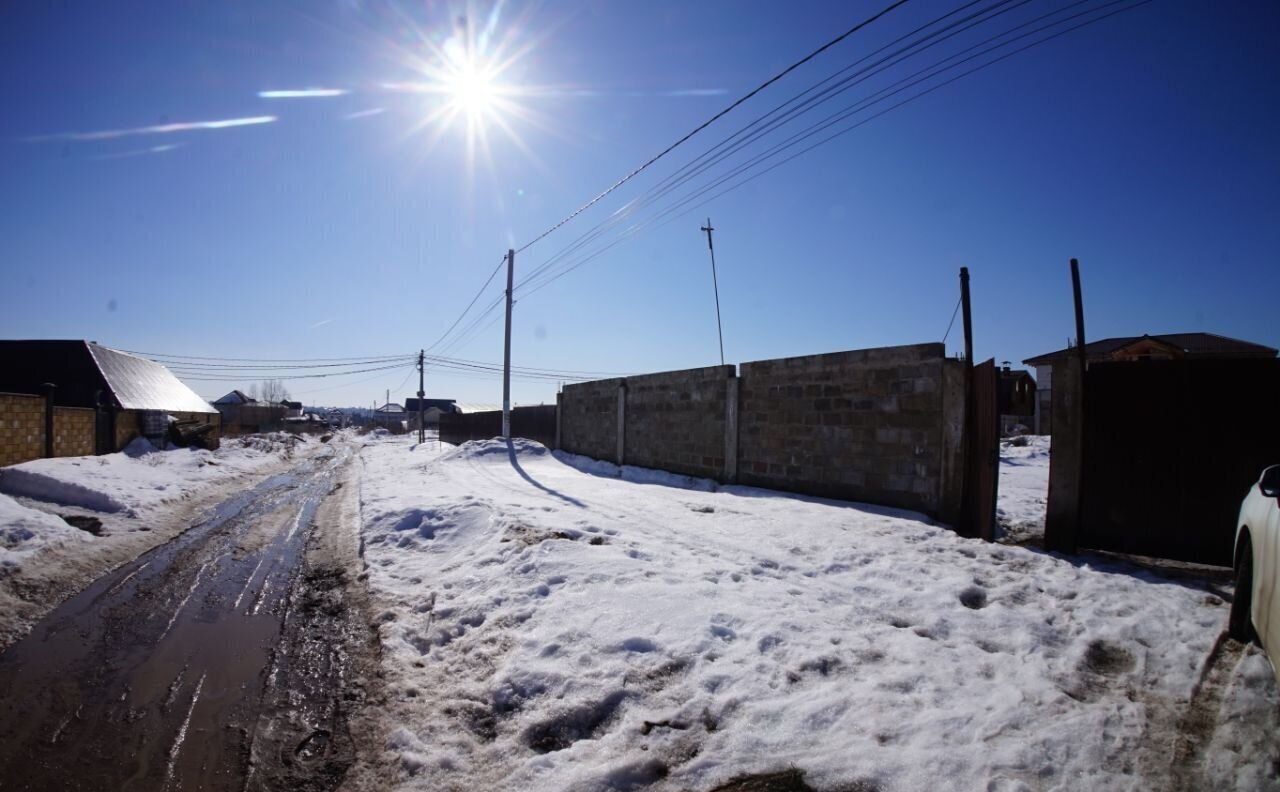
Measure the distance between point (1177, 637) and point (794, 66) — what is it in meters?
7.06

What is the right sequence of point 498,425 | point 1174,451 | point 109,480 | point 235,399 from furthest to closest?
1. point 235,399
2. point 498,425
3. point 109,480
4. point 1174,451

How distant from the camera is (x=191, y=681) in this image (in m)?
3.69

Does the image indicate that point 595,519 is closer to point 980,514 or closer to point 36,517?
point 980,514

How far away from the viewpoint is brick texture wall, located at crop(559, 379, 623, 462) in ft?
51.2

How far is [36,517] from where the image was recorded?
720 cm

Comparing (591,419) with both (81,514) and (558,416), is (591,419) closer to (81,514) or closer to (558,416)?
(558,416)

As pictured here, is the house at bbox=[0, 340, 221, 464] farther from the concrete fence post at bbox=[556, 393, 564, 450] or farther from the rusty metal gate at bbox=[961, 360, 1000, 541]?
the rusty metal gate at bbox=[961, 360, 1000, 541]

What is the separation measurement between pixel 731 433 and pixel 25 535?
33.1ft

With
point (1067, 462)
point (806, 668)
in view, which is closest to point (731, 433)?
point (1067, 462)

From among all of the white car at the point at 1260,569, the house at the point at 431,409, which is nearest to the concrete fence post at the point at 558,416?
the white car at the point at 1260,569

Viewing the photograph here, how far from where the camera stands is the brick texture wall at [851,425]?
7.45m

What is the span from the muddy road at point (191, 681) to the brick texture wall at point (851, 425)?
667cm

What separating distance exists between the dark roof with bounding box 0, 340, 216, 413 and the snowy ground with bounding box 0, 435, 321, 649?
296 inches

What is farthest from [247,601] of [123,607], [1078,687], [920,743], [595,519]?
[1078,687]
